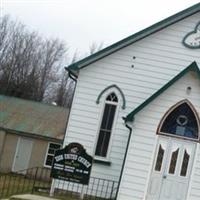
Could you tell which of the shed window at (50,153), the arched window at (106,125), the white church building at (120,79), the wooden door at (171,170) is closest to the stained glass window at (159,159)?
the wooden door at (171,170)

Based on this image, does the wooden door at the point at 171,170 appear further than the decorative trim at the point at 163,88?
Yes

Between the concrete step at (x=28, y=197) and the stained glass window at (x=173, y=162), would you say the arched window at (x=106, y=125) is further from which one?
the concrete step at (x=28, y=197)

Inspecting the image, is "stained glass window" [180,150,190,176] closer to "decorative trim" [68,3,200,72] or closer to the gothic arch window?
the gothic arch window

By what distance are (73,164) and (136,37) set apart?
549 cm

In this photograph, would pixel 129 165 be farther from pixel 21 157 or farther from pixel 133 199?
pixel 21 157

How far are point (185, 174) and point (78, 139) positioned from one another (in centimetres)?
428

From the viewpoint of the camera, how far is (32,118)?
1489 inches

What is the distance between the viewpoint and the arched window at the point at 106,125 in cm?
2109

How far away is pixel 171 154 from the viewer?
1920cm

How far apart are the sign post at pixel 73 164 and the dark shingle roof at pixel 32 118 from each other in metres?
16.6

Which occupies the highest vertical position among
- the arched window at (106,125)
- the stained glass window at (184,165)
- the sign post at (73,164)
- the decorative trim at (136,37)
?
the decorative trim at (136,37)

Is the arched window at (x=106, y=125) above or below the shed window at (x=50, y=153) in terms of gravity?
above

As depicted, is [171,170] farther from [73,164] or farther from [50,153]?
[50,153]

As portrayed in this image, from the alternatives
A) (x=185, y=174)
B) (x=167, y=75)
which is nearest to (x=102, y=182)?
(x=185, y=174)
